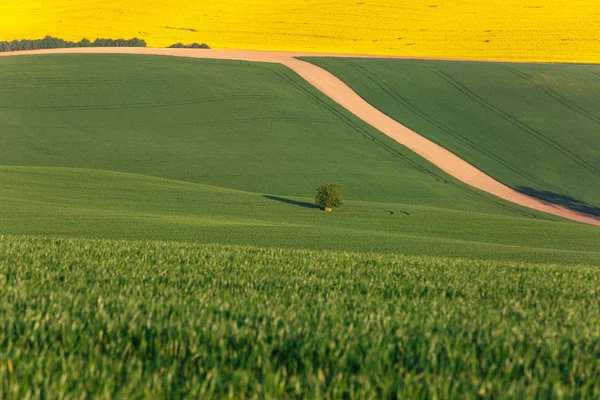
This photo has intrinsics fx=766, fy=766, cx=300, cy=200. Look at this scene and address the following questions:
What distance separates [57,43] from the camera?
2931 inches

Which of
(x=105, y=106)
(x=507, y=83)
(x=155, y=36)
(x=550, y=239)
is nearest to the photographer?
(x=550, y=239)

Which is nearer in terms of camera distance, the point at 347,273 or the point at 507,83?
the point at 347,273

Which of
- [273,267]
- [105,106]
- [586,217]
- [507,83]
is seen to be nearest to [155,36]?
[105,106]

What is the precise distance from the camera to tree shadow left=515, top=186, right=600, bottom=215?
132 feet

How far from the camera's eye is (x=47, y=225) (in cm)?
2261

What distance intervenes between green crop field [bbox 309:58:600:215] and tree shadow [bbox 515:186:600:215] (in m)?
0.05

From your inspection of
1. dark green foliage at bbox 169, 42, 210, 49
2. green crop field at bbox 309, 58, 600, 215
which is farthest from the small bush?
dark green foliage at bbox 169, 42, 210, 49

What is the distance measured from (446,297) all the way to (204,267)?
3388 millimetres

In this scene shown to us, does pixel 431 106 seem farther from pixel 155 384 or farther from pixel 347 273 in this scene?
pixel 155 384

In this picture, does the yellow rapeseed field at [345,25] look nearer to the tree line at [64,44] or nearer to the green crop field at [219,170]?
the tree line at [64,44]

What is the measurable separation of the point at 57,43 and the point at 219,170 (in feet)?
135

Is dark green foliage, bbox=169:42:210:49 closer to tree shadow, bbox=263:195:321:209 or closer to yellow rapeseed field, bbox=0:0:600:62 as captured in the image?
yellow rapeseed field, bbox=0:0:600:62

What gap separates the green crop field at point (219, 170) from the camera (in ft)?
77.5

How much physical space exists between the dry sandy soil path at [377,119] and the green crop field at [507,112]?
876 mm
